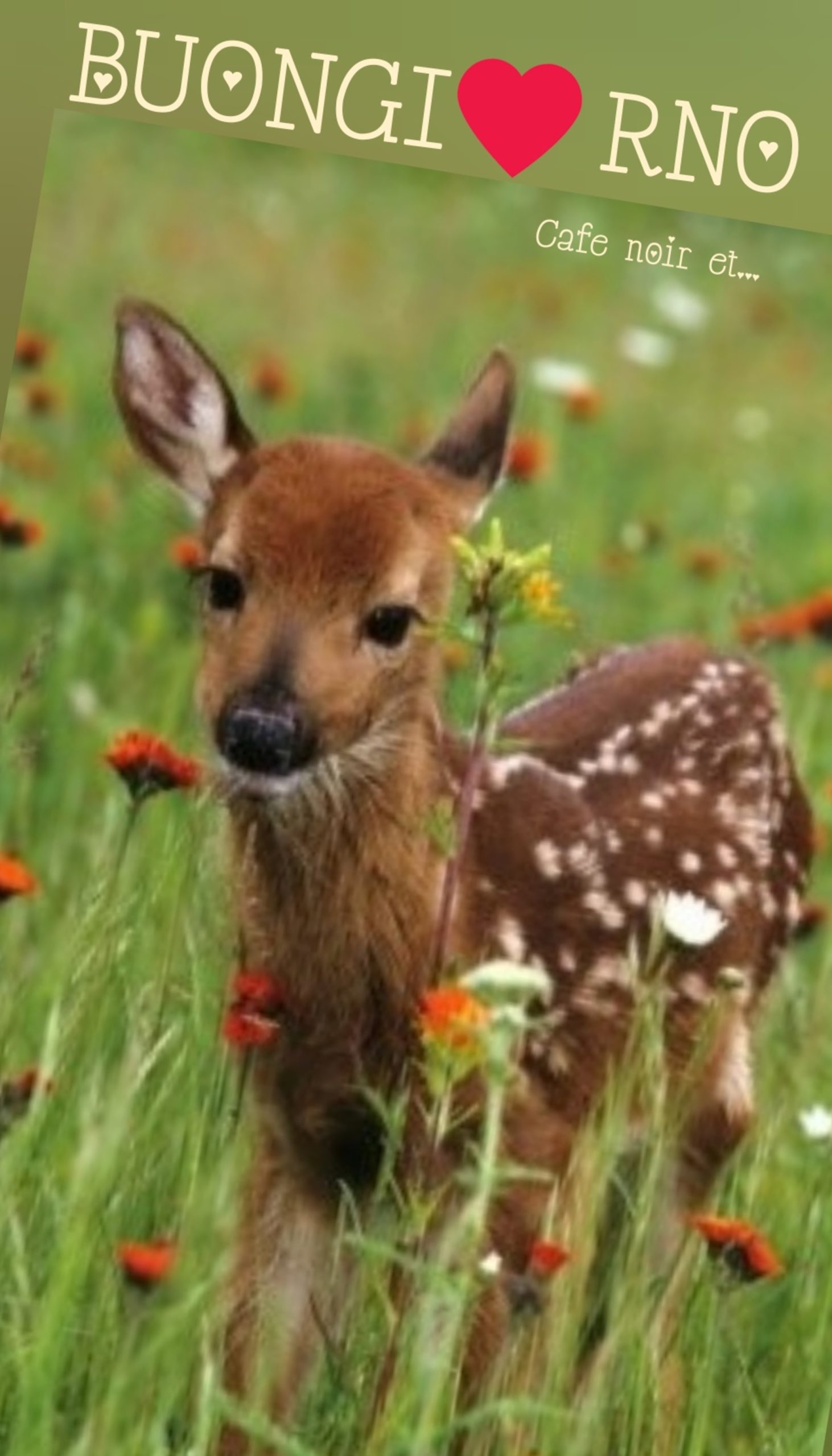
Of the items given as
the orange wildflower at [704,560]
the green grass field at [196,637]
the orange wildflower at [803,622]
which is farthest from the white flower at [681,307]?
the orange wildflower at [803,622]

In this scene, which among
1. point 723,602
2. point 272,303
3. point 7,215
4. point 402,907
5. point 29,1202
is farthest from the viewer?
point 272,303

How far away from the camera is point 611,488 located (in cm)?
584

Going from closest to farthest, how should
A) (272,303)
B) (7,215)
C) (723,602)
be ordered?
(7,215)
(723,602)
(272,303)

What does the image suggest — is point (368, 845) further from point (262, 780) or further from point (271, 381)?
point (271, 381)

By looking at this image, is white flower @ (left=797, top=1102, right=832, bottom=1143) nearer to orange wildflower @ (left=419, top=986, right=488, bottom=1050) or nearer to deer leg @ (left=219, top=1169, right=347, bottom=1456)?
deer leg @ (left=219, top=1169, right=347, bottom=1456)

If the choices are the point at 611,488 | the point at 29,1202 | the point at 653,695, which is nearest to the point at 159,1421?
the point at 29,1202

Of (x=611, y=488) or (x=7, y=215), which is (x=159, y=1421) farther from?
(x=611, y=488)

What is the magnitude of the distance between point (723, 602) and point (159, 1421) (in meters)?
2.80

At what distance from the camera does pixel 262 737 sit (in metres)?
3.11

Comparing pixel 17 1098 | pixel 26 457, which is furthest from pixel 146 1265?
pixel 26 457

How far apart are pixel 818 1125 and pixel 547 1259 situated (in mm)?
804

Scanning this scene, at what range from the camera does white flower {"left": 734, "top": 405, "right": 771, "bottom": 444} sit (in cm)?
630

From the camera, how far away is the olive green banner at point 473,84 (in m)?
3.79

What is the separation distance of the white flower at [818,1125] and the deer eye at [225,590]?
698mm
